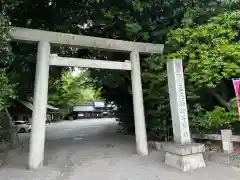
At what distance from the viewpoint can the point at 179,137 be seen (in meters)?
6.27

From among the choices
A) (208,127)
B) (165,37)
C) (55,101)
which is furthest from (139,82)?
(55,101)

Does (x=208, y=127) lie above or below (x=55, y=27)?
below

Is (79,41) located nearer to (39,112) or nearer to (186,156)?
(39,112)

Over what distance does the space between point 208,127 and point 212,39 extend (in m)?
2.71

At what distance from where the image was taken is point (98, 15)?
8.97 m

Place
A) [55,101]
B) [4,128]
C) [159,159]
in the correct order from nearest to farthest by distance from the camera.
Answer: [159,159] → [4,128] → [55,101]

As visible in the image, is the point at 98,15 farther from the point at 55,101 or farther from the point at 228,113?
the point at 55,101

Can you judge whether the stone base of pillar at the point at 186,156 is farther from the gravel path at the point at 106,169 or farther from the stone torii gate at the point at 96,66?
the gravel path at the point at 106,169

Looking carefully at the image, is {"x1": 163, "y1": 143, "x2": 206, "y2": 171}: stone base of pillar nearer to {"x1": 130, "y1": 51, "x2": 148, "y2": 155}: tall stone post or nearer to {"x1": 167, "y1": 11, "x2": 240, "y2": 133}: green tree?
{"x1": 130, "y1": 51, "x2": 148, "y2": 155}: tall stone post

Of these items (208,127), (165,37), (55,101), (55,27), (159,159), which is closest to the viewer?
(159,159)

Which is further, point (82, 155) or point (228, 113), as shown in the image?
point (82, 155)

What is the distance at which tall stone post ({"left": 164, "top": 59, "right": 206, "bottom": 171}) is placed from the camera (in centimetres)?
585

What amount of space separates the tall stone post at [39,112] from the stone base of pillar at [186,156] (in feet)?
11.1

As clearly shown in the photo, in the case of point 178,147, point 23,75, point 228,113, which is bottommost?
point 178,147
